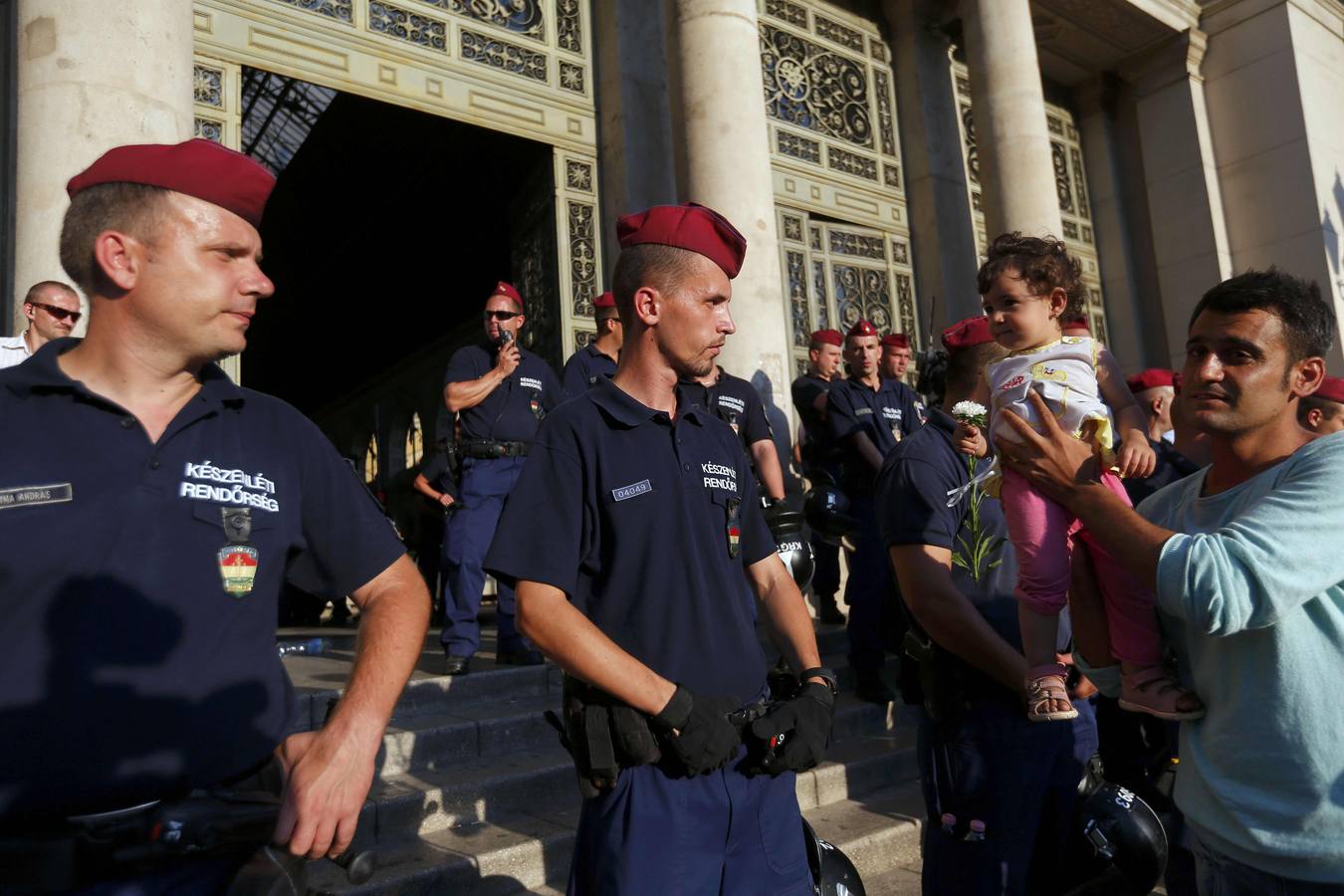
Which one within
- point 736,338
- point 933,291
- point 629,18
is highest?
point 629,18

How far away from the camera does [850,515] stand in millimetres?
5789

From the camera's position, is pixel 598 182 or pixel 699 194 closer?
pixel 699 194

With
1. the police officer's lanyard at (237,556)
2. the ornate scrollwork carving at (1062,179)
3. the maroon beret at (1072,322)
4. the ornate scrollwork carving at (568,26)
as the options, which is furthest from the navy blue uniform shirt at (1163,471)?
the ornate scrollwork carving at (1062,179)

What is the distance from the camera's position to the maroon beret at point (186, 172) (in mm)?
1735

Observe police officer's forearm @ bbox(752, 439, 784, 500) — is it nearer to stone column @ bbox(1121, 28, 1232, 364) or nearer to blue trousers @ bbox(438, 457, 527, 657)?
blue trousers @ bbox(438, 457, 527, 657)

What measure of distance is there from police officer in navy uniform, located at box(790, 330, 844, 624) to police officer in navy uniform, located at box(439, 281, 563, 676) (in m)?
1.69

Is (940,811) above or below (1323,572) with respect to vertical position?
below

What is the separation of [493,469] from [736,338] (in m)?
2.86

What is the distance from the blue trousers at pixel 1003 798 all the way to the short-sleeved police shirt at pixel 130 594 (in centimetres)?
187

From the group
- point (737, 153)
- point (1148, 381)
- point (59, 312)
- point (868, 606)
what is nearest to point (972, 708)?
point (868, 606)

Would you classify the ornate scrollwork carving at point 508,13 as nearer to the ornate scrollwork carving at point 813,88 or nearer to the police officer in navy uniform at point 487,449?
the ornate scrollwork carving at point 813,88

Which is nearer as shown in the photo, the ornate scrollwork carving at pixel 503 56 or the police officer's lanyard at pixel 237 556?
the police officer's lanyard at pixel 237 556

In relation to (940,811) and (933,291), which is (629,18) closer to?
(933,291)

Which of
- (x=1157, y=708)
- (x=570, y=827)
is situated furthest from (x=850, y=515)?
(x=1157, y=708)
